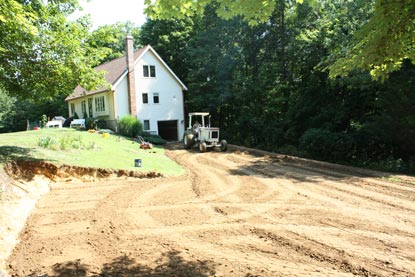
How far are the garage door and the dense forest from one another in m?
2.76

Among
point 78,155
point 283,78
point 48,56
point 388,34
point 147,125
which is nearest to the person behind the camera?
point 388,34

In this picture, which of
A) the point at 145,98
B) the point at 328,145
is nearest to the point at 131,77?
the point at 145,98

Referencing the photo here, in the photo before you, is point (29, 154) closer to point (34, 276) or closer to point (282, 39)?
point (34, 276)

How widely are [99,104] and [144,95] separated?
14.3ft

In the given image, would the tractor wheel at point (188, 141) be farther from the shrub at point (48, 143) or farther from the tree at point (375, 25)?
the tree at point (375, 25)

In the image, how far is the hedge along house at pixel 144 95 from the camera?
27.5 m

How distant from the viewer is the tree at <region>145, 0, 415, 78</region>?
375cm

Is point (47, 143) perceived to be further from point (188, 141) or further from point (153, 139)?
point (153, 139)

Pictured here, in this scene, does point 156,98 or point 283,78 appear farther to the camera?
point 156,98

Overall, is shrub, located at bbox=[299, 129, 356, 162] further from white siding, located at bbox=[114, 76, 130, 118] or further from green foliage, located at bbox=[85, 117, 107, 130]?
green foliage, located at bbox=[85, 117, 107, 130]

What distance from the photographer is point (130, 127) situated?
25.2 m

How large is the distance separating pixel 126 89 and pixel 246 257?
→ 79.8 ft

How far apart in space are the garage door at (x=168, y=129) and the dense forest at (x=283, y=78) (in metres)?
2.76

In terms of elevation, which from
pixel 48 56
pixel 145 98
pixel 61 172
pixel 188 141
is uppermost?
pixel 145 98
